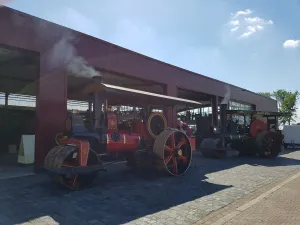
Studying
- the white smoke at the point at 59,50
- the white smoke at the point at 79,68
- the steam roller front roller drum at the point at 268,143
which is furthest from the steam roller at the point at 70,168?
the steam roller front roller drum at the point at 268,143

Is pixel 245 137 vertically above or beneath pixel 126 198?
above

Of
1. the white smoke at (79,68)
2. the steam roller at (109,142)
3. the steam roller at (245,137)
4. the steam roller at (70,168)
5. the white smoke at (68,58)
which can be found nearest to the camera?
the steam roller at (70,168)

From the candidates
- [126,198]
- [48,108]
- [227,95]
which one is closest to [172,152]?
[126,198]

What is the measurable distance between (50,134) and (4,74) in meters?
5.91

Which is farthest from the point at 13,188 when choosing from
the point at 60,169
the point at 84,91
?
the point at 84,91

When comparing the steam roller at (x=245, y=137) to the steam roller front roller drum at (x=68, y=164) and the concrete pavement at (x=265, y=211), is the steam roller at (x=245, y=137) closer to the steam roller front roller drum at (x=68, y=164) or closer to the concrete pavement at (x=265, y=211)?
the concrete pavement at (x=265, y=211)

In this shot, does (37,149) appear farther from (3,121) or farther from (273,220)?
(3,121)

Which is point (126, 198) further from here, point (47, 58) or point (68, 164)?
point (47, 58)

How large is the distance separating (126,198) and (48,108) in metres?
4.16

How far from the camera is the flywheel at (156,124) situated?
302 inches

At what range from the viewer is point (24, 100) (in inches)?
628

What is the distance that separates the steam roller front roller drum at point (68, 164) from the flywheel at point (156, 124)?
2.03 meters

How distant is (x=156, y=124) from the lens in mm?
7863

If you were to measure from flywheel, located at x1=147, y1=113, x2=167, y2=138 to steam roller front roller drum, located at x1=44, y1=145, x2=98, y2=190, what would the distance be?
6.66 feet
